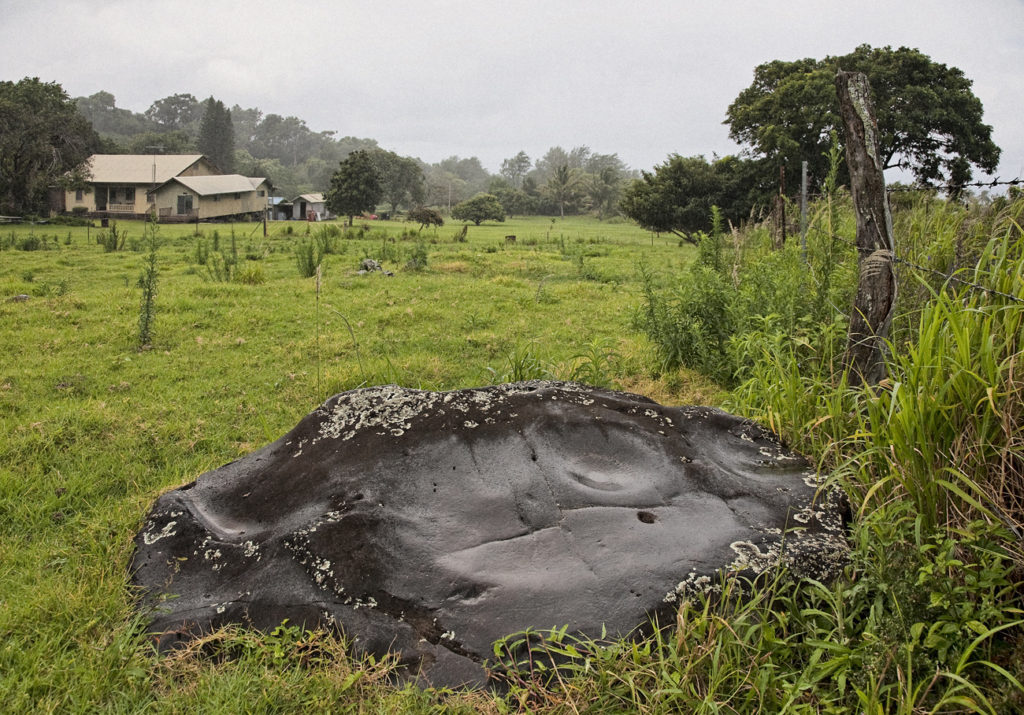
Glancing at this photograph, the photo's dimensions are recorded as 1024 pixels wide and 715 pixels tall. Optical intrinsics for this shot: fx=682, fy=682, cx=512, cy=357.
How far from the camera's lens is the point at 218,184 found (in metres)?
44.1

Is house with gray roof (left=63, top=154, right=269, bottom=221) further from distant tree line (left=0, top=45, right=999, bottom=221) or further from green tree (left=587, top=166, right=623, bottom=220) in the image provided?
green tree (left=587, top=166, right=623, bottom=220)

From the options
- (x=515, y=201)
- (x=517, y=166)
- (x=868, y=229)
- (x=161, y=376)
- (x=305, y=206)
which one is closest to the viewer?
(x=868, y=229)

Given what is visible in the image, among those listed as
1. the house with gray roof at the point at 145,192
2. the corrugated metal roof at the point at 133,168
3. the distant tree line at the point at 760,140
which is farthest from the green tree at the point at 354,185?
the corrugated metal roof at the point at 133,168

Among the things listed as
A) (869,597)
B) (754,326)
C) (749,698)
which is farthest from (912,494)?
(754,326)

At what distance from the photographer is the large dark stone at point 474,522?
2.89 m

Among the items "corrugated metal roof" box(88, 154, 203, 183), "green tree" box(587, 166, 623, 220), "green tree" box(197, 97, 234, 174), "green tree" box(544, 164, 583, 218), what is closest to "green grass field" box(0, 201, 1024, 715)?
"corrugated metal roof" box(88, 154, 203, 183)

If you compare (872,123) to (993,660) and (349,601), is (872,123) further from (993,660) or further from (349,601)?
(349,601)

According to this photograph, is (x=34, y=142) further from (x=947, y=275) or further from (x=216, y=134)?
(x=947, y=275)

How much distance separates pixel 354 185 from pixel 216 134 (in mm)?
32399

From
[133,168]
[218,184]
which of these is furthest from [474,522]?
[133,168]

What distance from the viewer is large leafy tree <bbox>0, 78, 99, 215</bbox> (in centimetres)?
3195

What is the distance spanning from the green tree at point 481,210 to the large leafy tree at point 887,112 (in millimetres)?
24703

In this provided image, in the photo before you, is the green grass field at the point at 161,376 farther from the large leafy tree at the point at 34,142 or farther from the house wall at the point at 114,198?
the house wall at the point at 114,198

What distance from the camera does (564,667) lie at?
100 inches
